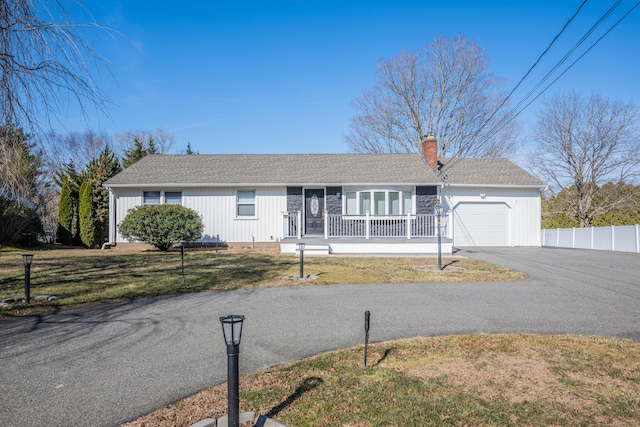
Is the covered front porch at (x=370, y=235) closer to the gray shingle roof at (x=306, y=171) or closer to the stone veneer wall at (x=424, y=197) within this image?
the stone veneer wall at (x=424, y=197)

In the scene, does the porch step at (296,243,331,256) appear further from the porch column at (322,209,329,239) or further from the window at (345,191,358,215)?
the window at (345,191,358,215)

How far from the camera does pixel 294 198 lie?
19.7m

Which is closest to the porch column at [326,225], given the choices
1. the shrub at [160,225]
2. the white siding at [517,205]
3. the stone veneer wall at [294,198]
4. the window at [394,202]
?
the stone veneer wall at [294,198]

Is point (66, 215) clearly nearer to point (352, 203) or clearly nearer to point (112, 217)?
point (112, 217)

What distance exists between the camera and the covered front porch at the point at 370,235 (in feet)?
54.9

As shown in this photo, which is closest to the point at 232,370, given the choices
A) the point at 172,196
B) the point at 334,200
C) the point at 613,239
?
the point at 334,200

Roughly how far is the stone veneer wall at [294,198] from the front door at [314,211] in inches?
12.0

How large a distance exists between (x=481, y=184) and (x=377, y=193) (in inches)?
232

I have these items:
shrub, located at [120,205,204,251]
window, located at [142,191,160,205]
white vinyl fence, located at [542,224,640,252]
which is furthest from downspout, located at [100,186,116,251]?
white vinyl fence, located at [542,224,640,252]

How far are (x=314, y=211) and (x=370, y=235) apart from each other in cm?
321

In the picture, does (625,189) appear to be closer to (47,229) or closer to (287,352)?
(287,352)

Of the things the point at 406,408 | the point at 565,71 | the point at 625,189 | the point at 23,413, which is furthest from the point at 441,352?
the point at 625,189

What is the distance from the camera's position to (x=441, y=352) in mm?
4879

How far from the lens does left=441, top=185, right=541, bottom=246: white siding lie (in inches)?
851
